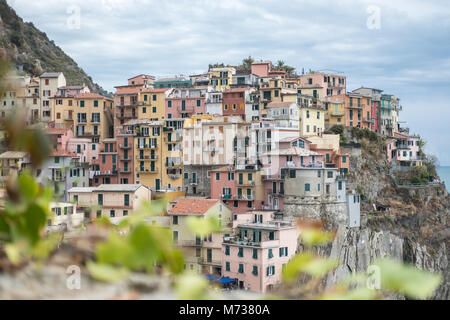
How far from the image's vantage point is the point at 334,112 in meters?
45.3

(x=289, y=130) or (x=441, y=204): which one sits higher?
(x=289, y=130)

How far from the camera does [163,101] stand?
4453 cm

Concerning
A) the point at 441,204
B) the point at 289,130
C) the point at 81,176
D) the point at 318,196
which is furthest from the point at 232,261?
the point at 441,204

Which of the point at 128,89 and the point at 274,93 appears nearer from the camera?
the point at 274,93

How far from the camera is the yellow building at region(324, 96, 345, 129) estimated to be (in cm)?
4525

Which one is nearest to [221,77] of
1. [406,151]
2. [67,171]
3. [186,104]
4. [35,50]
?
[186,104]

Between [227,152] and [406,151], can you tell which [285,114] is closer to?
[227,152]

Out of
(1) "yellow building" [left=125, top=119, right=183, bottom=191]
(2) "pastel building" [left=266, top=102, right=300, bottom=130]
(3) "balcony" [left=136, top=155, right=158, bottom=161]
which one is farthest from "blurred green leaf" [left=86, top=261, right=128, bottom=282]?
(3) "balcony" [left=136, top=155, right=158, bottom=161]

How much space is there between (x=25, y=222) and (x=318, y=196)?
32.3 meters

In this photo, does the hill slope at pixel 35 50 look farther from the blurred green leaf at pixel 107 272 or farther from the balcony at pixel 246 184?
the blurred green leaf at pixel 107 272

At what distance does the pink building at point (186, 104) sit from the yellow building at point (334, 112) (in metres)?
9.18

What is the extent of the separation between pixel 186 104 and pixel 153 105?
97.2 inches
